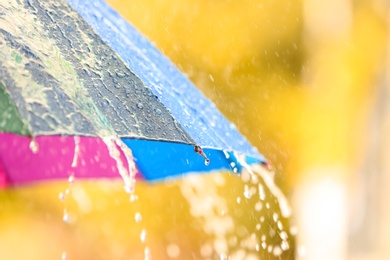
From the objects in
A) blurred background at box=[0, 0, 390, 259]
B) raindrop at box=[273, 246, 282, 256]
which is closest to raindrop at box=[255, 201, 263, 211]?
blurred background at box=[0, 0, 390, 259]

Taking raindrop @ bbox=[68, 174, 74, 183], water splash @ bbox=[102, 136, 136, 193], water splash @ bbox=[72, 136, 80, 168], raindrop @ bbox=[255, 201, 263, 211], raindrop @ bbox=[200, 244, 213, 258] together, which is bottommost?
raindrop @ bbox=[68, 174, 74, 183]

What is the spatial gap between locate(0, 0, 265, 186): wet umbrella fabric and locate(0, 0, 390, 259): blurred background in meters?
4.67

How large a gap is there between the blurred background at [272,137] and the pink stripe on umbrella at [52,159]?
4.85 metres

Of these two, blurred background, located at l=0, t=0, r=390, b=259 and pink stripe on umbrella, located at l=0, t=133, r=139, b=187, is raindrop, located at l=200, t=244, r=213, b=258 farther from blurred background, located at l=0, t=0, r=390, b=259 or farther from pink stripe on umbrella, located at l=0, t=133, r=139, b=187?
pink stripe on umbrella, located at l=0, t=133, r=139, b=187

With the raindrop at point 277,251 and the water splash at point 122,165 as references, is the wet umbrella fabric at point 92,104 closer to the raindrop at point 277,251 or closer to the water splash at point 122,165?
the water splash at point 122,165

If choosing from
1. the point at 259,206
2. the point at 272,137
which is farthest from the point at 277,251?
the point at 272,137

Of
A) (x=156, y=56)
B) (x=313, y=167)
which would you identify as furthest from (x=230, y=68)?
(x=156, y=56)

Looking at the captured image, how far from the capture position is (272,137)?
24.5 ft

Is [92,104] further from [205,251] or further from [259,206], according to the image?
[205,251]

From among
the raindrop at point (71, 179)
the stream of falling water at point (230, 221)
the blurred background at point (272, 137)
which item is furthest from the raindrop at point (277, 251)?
the raindrop at point (71, 179)

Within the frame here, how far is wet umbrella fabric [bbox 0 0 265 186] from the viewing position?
1.54m

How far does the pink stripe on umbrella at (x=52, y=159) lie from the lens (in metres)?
1.62

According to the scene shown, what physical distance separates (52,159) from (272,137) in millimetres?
5662

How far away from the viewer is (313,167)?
312 inches
